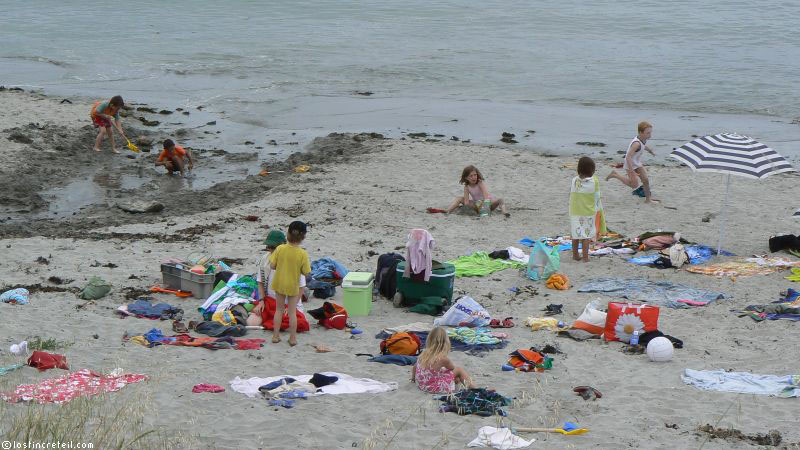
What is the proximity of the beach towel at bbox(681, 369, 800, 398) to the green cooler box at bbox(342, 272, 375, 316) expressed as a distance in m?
3.74

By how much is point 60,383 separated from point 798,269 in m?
9.20

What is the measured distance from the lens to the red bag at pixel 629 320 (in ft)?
32.2

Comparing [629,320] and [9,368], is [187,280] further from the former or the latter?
[629,320]

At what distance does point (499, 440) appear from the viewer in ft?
22.9

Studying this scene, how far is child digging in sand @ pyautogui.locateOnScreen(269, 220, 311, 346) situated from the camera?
9.64 metres

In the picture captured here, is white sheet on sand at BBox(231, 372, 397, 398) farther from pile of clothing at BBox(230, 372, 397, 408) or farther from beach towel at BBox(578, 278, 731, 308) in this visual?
beach towel at BBox(578, 278, 731, 308)

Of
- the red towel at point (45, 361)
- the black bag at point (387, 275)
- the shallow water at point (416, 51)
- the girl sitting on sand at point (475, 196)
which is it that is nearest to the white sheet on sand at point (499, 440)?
the red towel at point (45, 361)

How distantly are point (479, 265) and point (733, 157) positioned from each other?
370cm

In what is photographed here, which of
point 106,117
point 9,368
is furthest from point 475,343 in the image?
point 106,117

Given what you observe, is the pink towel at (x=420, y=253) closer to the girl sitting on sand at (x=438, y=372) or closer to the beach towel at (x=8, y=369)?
the girl sitting on sand at (x=438, y=372)

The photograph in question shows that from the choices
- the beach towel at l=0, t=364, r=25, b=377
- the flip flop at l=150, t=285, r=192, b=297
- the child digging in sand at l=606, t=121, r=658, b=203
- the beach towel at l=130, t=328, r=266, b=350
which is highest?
the child digging in sand at l=606, t=121, r=658, b=203

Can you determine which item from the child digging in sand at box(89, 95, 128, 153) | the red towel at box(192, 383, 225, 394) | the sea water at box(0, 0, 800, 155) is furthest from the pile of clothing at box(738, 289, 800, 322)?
the child digging in sand at box(89, 95, 128, 153)

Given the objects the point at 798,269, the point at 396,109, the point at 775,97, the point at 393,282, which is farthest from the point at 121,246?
the point at 775,97

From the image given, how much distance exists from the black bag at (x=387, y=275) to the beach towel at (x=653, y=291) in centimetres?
239
